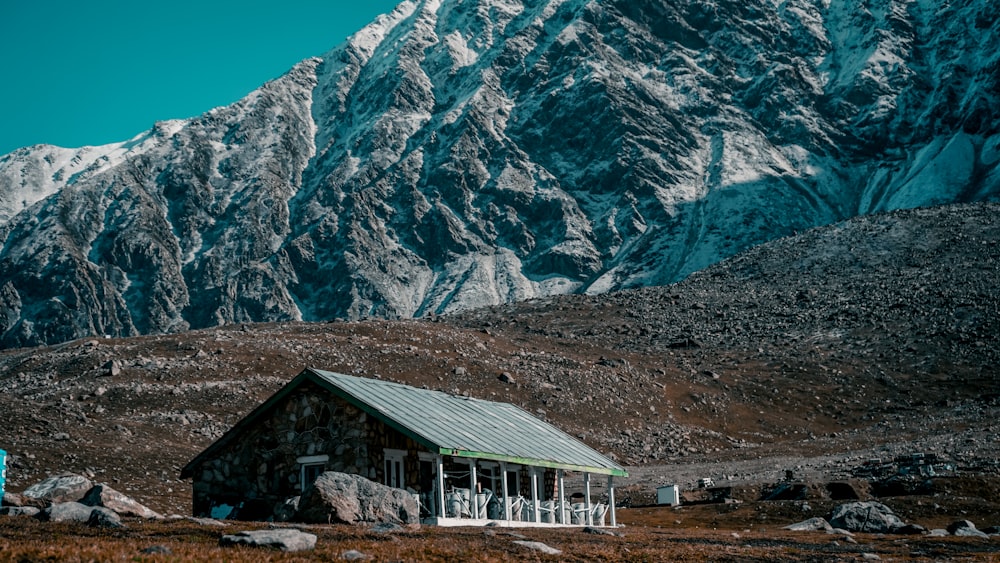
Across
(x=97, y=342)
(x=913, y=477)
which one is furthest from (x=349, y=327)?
(x=913, y=477)

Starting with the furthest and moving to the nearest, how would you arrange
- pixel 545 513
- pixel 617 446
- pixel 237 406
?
pixel 617 446
pixel 237 406
pixel 545 513

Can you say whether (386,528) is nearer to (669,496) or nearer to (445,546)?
(445,546)

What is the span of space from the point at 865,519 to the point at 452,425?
19.1 metres

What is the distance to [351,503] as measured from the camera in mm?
29172

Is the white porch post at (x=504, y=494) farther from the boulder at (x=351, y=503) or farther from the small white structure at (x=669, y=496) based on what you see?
the small white structure at (x=669, y=496)

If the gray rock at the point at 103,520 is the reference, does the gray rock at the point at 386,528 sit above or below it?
below

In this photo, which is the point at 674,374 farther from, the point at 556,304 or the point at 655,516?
the point at 655,516

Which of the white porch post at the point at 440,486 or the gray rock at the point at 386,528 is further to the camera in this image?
the white porch post at the point at 440,486

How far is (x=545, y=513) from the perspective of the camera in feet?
137

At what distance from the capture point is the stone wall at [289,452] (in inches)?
1355

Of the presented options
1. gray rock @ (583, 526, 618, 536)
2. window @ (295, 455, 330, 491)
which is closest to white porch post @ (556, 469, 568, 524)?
gray rock @ (583, 526, 618, 536)

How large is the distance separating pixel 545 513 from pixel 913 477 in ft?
97.9

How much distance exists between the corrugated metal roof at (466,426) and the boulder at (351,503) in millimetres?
2718

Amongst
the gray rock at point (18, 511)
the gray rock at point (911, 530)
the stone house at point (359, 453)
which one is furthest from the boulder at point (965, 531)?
the gray rock at point (18, 511)
